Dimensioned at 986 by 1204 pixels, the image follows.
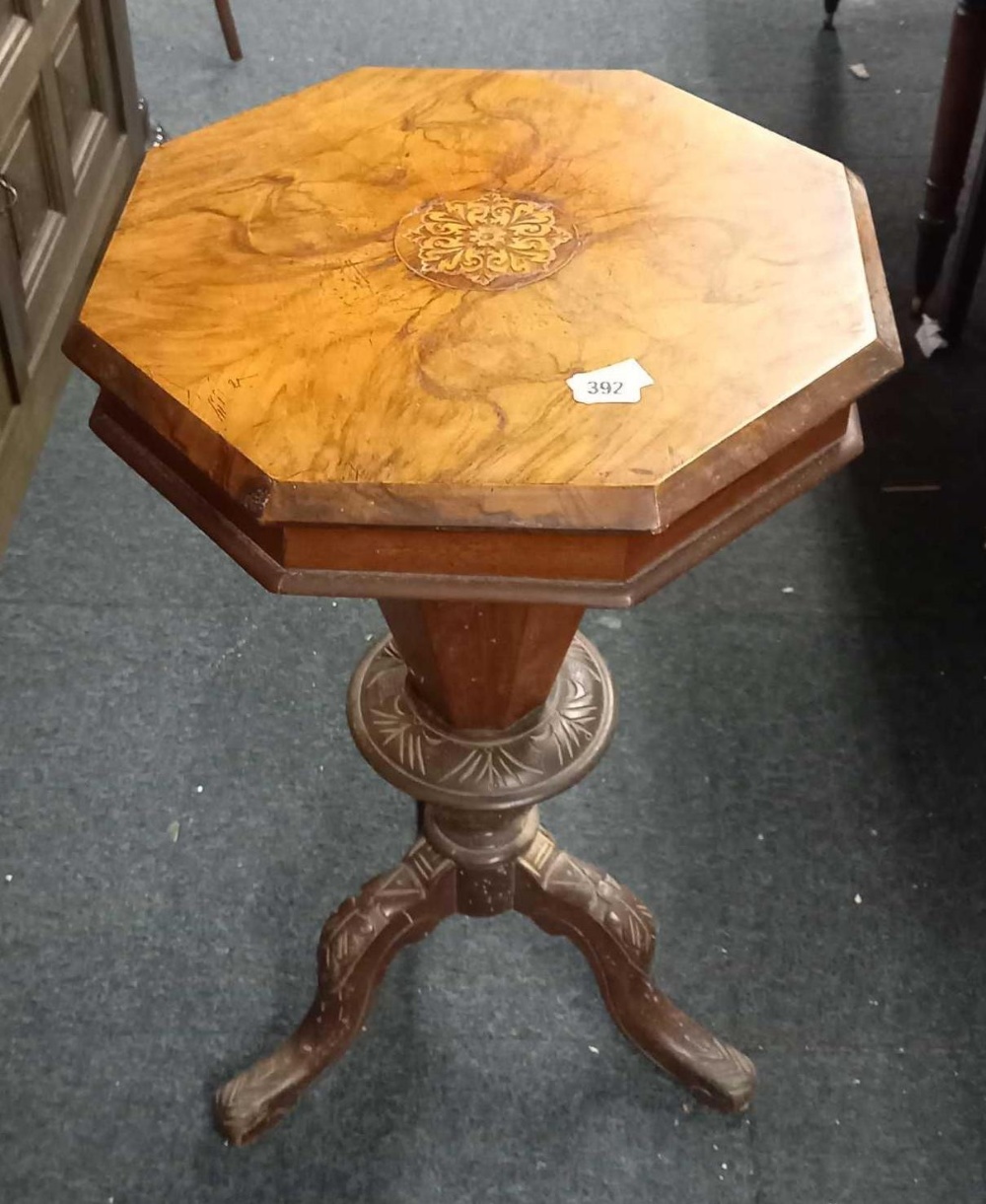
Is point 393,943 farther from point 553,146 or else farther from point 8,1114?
point 553,146

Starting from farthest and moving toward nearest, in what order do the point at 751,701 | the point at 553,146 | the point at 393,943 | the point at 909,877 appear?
1. the point at 751,701
2. the point at 909,877
3. the point at 393,943
4. the point at 553,146

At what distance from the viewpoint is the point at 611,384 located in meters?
0.63

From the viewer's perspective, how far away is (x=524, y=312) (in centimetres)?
68

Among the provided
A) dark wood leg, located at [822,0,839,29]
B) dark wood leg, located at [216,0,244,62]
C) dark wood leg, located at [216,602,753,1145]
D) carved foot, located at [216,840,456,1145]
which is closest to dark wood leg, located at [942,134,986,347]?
dark wood leg, located at [822,0,839,29]

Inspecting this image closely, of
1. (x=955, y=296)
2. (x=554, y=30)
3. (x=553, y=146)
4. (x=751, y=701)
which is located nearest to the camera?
(x=553, y=146)

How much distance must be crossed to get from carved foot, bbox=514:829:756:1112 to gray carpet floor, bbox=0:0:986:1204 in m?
0.05

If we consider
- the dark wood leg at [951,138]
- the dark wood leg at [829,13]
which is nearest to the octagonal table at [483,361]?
the dark wood leg at [951,138]

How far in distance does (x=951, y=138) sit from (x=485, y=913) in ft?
4.11

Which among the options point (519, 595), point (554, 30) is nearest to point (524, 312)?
point (519, 595)

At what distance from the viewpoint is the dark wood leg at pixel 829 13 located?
8.02 ft

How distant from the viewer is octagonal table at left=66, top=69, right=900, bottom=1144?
1.95 feet

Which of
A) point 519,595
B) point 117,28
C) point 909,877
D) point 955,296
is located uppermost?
point 519,595

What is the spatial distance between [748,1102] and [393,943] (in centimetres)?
34

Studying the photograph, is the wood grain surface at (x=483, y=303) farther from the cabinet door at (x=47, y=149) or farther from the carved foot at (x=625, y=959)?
the cabinet door at (x=47, y=149)
